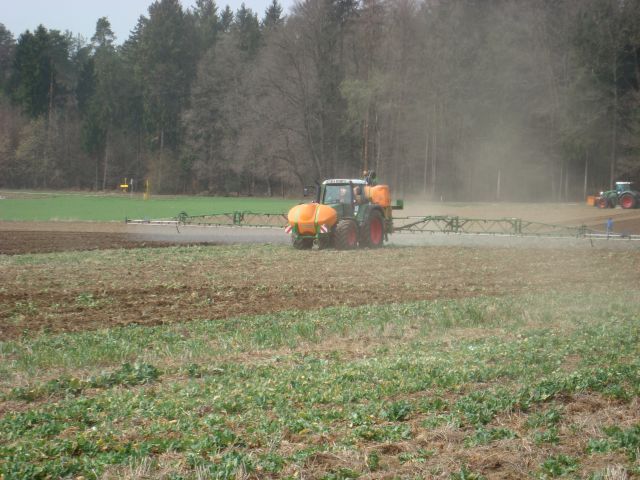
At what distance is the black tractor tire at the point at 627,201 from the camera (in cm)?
5125

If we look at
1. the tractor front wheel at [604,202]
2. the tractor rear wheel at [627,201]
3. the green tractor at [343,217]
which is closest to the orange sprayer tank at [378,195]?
the green tractor at [343,217]

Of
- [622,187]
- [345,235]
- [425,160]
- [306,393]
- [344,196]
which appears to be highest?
[425,160]

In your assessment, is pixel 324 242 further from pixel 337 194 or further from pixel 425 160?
pixel 425 160

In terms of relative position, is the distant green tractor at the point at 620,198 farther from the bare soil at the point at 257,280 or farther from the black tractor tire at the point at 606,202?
the bare soil at the point at 257,280

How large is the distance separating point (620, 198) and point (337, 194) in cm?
3039

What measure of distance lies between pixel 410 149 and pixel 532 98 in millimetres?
A: 11093

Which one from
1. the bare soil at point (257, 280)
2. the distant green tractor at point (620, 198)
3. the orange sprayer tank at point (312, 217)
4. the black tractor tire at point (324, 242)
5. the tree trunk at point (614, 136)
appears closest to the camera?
the bare soil at point (257, 280)

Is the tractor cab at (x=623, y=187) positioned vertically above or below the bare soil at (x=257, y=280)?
above

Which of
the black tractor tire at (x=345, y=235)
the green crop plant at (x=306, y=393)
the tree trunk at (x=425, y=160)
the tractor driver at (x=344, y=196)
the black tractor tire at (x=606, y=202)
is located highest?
the tree trunk at (x=425, y=160)

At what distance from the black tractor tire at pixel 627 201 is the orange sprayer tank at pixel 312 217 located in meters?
30.9

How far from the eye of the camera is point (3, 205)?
57656mm

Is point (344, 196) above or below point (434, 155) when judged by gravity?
below

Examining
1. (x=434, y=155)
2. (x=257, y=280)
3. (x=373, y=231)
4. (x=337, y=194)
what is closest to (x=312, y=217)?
(x=337, y=194)

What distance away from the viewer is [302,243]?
90.1ft
